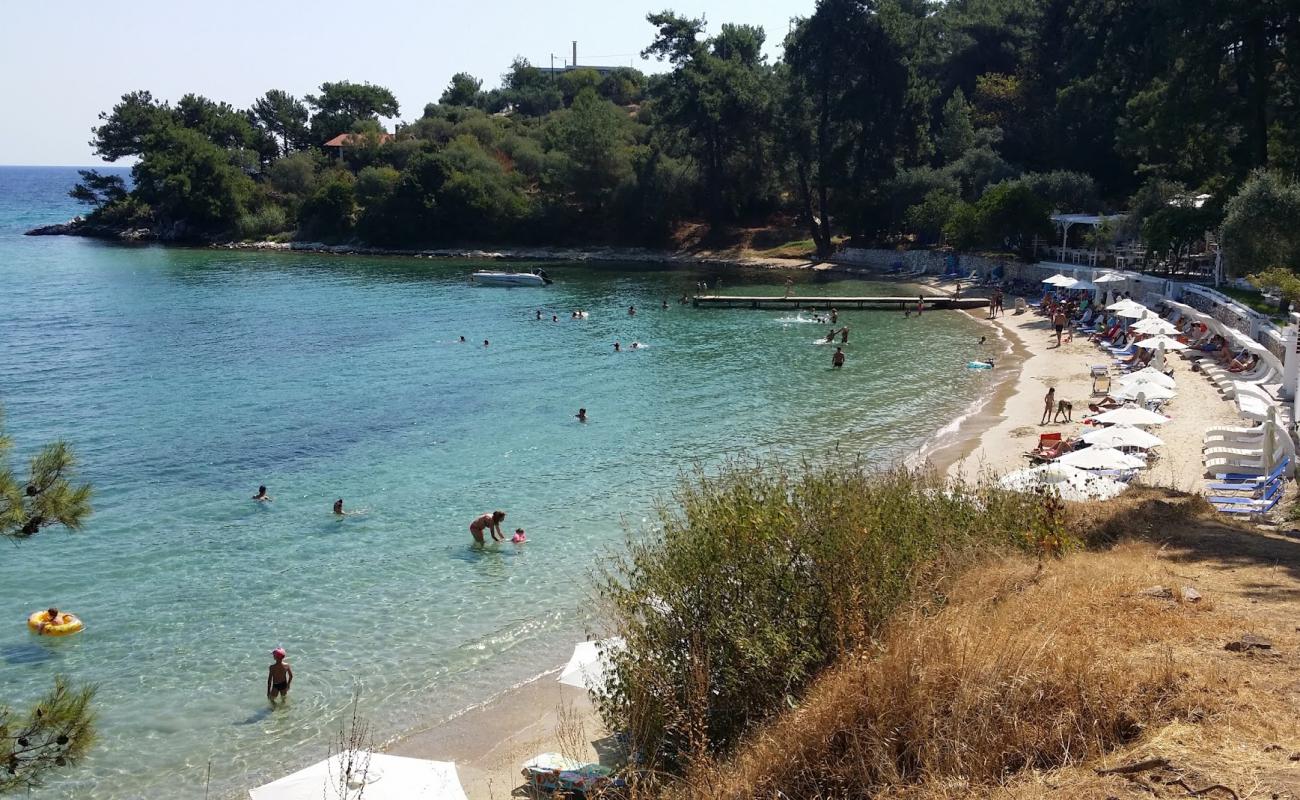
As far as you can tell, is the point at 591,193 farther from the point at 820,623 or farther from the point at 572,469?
the point at 820,623

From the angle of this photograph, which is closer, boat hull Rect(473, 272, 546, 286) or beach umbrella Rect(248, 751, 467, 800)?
beach umbrella Rect(248, 751, 467, 800)

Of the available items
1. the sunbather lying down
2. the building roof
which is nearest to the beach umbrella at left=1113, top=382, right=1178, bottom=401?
the sunbather lying down

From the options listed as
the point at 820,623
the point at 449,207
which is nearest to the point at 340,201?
the point at 449,207

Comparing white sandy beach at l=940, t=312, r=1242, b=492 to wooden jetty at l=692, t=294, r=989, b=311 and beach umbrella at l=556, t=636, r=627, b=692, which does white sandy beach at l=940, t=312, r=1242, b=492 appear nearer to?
beach umbrella at l=556, t=636, r=627, b=692

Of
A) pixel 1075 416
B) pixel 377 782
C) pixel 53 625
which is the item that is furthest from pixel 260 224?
pixel 377 782

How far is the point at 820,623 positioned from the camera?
9.38m

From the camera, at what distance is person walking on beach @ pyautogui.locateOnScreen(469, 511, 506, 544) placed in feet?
65.9

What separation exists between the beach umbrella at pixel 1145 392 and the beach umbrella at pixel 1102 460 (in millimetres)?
5981

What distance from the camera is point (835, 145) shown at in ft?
227

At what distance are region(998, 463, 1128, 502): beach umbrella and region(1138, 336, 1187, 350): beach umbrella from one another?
540 inches

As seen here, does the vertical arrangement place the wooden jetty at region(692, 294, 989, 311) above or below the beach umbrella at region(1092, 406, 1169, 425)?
above

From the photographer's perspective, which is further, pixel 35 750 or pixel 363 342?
pixel 363 342

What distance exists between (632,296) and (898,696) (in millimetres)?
54203

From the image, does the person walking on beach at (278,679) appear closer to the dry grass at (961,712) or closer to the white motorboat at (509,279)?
the dry grass at (961,712)
